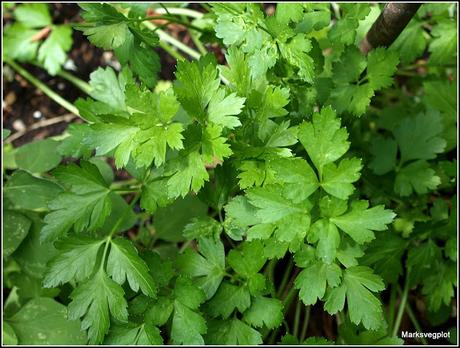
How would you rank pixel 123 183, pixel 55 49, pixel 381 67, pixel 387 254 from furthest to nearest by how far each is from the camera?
pixel 55 49
pixel 123 183
pixel 387 254
pixel 381 67

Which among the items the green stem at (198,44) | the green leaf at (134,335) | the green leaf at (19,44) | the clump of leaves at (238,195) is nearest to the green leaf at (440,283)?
the clump of leaves at (238,195)

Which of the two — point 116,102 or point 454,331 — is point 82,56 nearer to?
point 116,102

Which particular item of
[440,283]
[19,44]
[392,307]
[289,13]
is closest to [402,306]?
[392,307]

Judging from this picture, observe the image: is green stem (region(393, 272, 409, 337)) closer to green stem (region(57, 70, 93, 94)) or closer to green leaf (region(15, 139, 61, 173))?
green leaf (region(15, 139, 61, 173))

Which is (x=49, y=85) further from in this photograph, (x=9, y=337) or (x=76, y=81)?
(x=9, y=337)

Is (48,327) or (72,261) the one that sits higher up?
(72,261)

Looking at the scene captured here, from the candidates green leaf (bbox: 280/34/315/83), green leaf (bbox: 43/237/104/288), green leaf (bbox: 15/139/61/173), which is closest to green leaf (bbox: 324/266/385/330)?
green leaf (bbox: 280/34/315/83)

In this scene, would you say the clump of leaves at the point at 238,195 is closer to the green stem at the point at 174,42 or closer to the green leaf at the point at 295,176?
the green leaf at the point at 295,176
